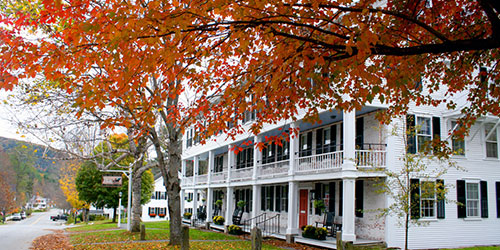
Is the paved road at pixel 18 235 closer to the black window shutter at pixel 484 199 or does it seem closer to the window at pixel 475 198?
the window at pixel 475 198

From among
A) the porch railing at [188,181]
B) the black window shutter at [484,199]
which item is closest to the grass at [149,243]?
the black window shutter at [484,199]

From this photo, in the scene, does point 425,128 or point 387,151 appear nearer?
point 387,151

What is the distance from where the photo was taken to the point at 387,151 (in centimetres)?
1745

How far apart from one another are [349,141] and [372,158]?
1.59m

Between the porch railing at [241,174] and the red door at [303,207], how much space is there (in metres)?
3.70

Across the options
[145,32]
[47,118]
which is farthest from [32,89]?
[145,32]

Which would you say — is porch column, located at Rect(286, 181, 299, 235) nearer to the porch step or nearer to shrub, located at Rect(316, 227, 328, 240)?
the porch step

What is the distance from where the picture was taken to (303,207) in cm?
2303

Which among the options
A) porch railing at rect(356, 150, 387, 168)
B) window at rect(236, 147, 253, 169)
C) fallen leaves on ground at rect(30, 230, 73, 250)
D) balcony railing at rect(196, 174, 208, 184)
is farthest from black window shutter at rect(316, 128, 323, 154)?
balcony railing at rect(196, 174, 208, 184)

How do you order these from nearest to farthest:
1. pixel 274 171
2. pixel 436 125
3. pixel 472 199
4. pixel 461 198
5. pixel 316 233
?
pixel 316 233 < pixel 461 198 < pixel 436 125 < pixel 472 199 < pixel 274 171

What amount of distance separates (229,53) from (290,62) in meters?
2.11

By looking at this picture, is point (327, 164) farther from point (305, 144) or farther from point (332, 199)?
point (305, 144)

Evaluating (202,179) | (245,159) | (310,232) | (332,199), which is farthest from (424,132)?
(202,179)

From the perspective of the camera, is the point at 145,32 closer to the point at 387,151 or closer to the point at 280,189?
the point at 387,151
